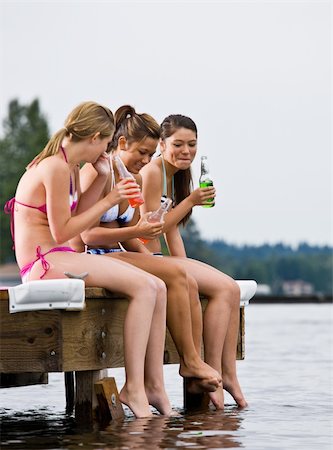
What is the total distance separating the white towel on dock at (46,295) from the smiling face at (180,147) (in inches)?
58.6

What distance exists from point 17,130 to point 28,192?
7354 centimetres

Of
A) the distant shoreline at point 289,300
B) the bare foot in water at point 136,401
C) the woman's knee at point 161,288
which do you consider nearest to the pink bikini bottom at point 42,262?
the woman's knee at point 161,288

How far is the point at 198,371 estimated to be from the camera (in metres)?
7.24

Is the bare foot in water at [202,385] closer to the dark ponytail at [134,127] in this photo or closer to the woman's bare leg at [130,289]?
the woman's bare leg at [130,289]

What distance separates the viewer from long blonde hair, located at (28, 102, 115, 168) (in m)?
6.80

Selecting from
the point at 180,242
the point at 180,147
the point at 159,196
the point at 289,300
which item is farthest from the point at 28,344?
the point at 289,300

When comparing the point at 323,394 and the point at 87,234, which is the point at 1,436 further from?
the point at 323,394

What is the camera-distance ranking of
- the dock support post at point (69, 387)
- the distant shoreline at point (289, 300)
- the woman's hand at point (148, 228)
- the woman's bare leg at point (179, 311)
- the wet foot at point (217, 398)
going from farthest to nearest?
the distant shoreline at point (289, 300)
the dock support post at point (69, 387)
the wet foot at point (217, 398)
the woman's bare leg at point (179, 311)
the woman's hand at point (148, 228)

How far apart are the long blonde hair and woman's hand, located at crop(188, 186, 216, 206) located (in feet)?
2.47

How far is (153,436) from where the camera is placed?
6211 mm

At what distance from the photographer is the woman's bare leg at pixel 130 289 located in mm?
6734

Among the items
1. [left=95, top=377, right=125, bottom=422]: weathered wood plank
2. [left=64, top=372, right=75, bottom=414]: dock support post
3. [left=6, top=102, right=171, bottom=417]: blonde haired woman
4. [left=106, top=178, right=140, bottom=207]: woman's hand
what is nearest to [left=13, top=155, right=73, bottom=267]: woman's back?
[left=6, top=102, right=171, bottom=417]: blonde haired woman

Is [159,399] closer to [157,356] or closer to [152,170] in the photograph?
[157,356]

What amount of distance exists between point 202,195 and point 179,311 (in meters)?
0.69
